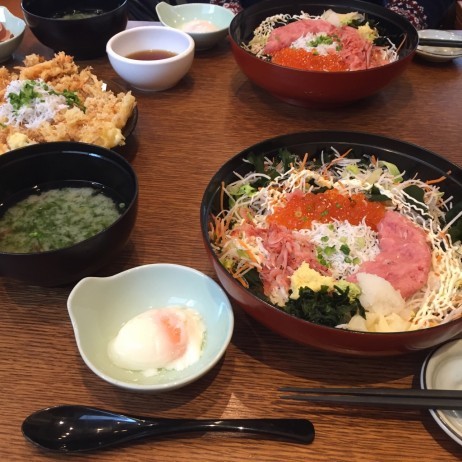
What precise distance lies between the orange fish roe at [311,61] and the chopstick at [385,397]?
4.58 feet

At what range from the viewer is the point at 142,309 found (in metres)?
1.14

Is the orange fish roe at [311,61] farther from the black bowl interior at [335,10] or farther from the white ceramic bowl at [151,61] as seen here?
the white ceramic bowl at [151,61]

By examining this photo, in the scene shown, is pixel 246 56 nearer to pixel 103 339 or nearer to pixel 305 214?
pixel 305 214

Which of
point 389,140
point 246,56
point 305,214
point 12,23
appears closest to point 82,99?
point 246,56

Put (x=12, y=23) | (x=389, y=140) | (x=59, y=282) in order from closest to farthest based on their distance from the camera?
(x=59, y=282) → (x=389, y=140) → (x=12, y=23)

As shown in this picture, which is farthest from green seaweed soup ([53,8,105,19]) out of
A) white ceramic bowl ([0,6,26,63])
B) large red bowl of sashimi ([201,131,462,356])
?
large red bowl of sashimi ([201,131,462,356])

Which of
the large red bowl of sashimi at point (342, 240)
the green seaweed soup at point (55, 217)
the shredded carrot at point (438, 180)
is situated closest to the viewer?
the large red bowl of sashimi at point (342, 240)

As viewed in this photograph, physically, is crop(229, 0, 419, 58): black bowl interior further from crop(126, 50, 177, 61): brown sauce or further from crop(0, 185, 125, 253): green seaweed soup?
crop(0, 185, 125, 253): green seaweed soup

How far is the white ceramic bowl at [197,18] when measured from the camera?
93.2 inches

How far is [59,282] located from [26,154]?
0.42m

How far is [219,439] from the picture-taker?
95cm

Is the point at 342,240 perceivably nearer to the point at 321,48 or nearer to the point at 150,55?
the point at 321,48

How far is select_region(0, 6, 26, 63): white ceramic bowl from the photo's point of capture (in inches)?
84.0

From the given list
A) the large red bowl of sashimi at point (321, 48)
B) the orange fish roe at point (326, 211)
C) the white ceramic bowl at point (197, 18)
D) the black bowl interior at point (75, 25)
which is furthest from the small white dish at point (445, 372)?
the black bowl interior at point (75, 25)
